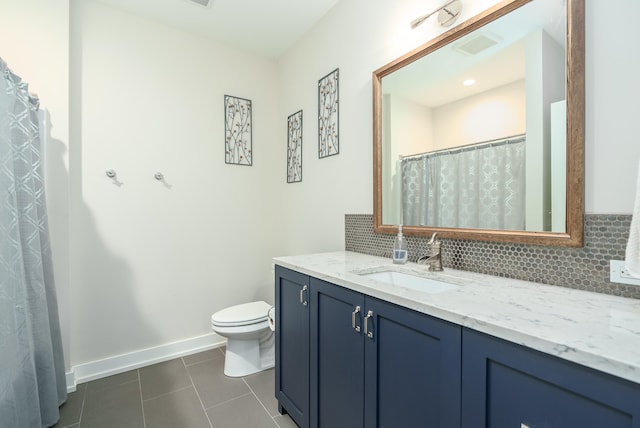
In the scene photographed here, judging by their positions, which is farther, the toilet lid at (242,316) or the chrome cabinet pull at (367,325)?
the toilet lid at (242,316)

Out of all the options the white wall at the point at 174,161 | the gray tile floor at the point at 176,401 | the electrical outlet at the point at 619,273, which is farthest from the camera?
the white wall at the point at 174,161

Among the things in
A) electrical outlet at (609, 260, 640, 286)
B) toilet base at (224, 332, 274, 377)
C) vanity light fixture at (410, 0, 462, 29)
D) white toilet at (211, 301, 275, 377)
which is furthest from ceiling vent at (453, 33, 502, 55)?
toilet base at (224, 332, 274, 377)

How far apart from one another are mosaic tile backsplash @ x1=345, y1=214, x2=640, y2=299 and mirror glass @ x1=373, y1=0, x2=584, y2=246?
0.16ft

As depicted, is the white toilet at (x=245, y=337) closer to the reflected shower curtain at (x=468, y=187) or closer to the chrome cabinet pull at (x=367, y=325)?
the chrome cabinet pull at (x=367, y=325)

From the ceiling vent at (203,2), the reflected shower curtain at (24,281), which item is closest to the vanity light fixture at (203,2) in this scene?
the ceiling vent at (203,2)

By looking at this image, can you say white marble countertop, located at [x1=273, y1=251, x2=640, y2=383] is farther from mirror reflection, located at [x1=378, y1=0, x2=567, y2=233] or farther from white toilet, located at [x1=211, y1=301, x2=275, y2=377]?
white toilet, located at [x1=211, y1=301, x2=275, y2=377]

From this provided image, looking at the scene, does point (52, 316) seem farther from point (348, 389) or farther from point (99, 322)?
point (348, 389)

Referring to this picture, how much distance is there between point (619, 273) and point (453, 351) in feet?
2.09

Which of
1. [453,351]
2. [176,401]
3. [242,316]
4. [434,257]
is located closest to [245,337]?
[242,316]

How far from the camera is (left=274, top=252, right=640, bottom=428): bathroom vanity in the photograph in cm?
63

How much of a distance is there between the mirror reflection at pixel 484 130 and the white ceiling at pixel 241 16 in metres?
1.02

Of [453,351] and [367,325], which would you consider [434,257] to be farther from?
[453,351]

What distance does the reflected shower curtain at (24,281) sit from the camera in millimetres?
1260

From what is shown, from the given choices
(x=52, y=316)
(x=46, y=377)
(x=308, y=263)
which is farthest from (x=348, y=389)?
(x=52, y=316)
